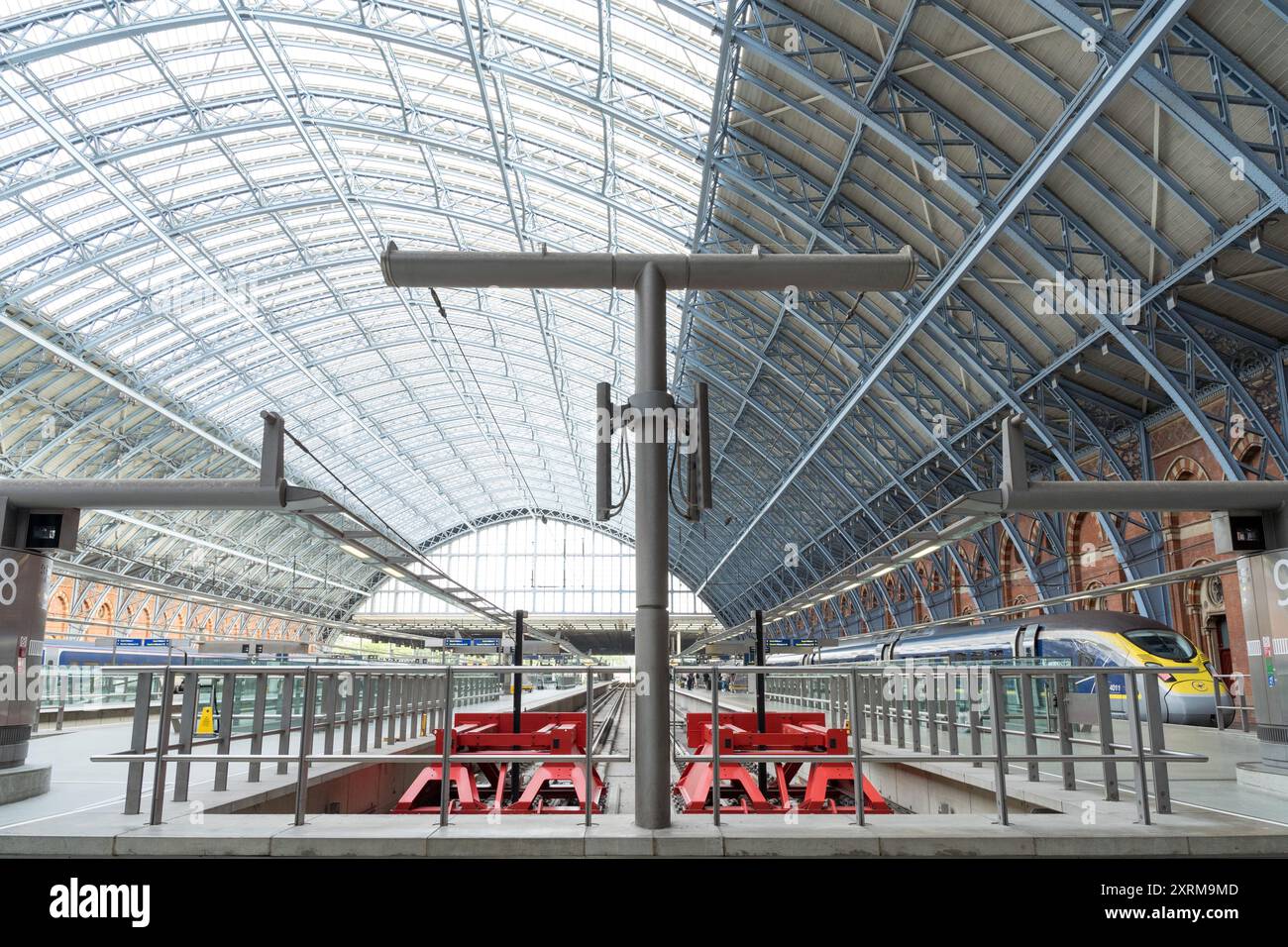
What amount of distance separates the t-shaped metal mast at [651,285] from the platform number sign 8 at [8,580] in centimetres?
493

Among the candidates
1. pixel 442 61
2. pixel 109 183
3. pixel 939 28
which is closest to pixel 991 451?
pixel 939 28

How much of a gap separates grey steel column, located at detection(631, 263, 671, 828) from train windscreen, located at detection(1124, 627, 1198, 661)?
18292 mm

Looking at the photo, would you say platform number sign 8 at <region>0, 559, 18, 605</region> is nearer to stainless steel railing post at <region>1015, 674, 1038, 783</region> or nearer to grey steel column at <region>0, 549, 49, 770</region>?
grey steel column at <region>0, 549, 49, 770</region>

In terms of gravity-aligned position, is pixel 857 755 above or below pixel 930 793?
above

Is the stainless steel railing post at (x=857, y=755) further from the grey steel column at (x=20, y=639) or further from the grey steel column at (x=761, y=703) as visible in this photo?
the grey steel column at (x=20, y=639)

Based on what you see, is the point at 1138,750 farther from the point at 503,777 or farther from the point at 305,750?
the point at 503,777

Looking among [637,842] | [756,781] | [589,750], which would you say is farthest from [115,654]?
[637,842]

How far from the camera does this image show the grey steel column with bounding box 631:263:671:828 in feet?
23.2

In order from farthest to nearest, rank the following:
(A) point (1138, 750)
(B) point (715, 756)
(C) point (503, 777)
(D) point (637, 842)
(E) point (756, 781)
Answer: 1. (E) point (756, 781)
2. (C) point (503, 777)
3. (A) point (1138, 750)
4. (B) point (715, 756)
5. (D) point (637, 842)

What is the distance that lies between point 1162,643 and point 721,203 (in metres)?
17.1

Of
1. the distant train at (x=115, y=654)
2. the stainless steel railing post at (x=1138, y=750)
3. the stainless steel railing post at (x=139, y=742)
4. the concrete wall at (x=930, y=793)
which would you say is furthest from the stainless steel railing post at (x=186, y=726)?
the distant train at (x=115, y=654)

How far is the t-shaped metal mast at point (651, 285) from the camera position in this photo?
7.16 m

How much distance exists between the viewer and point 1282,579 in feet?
31.8
